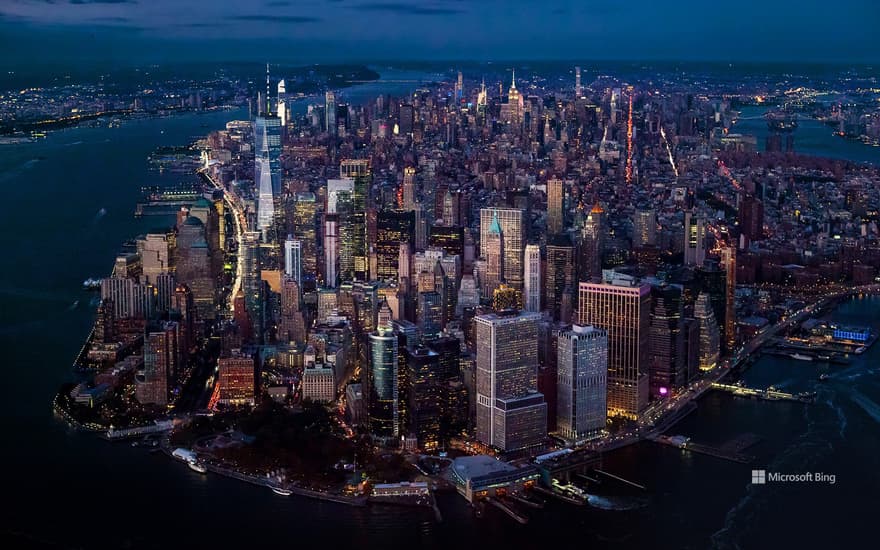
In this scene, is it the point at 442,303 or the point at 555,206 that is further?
the point at 555,206

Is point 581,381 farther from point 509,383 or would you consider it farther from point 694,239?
point 694,239

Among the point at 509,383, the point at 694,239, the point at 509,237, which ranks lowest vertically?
the point at 509,383

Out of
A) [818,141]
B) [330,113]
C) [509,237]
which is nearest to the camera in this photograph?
[509,237]

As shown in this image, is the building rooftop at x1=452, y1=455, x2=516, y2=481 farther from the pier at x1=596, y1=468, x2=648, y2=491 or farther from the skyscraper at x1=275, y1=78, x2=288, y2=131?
the skyscraper at x1=275, y1=78, x2=288, y2=131

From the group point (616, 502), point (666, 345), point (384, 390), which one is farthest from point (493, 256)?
point (616, 502)

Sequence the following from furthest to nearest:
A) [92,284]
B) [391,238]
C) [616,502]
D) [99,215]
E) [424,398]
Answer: [99,215]
[391,238]
[92,284]
[424,398]
[616,502]
